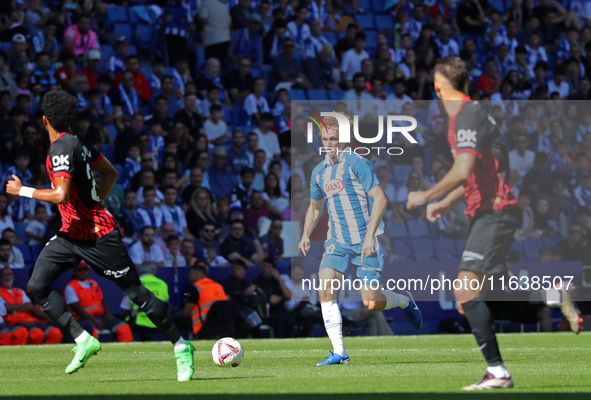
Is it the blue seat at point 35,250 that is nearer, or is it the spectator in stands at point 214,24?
the blue seat at point 35,250

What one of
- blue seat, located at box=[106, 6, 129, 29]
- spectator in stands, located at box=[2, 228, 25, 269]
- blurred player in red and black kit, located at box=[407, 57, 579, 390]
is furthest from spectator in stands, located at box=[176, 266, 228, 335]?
blurred player in red and black kit, located at box=[407, 57, 579, 390]

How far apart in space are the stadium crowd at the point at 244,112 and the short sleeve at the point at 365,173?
17.1 ft

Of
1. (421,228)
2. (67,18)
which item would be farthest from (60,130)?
(67,18)

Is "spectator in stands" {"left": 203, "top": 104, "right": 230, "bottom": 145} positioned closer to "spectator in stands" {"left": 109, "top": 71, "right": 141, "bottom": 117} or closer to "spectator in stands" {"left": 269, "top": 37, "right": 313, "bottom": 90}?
"spectator in stands" {"left": 109, "top": 71, "right": 141, "bottom": 117}

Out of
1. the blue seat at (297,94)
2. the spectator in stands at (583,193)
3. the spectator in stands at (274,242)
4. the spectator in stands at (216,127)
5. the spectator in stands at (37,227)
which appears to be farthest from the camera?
the blue seat at (297,94)

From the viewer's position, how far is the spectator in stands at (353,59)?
70.3 feet

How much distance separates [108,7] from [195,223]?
5.75 m

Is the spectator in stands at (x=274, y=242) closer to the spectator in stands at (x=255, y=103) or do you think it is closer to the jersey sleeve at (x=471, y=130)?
the spectator in stands at (x=255, y=103)

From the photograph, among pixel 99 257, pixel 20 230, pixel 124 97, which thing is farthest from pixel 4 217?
pixel 99 257

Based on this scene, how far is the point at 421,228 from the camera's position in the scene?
1795 centimetres

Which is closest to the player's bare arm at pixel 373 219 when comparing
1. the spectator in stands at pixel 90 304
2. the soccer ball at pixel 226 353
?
the soccer ball at pixel 226 353

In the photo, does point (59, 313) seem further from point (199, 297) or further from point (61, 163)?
point (199, 297)

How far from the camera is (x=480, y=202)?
730cm

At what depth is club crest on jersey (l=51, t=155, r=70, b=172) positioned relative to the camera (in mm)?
7870
